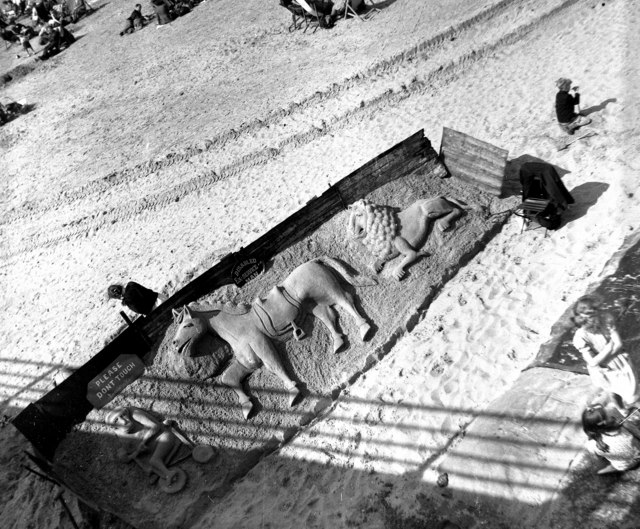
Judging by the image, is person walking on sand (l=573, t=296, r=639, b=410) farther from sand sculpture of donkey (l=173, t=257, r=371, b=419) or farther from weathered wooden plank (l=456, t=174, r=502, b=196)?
weathered wooden plank (l=456, t=174, r=502, b=196)

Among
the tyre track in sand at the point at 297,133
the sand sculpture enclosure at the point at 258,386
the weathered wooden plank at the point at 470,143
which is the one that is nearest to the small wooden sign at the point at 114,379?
the sand sculpture enclosure at the point at 258,386

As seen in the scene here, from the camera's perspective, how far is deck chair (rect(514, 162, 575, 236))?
711cm

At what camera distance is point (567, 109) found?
8398 millimetres

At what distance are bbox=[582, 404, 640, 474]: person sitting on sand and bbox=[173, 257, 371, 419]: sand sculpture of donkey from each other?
3.11 m

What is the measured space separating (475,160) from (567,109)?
2.04m

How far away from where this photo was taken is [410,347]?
6781mm

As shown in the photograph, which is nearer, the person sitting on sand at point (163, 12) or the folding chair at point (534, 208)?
the folding chair at point (534, 208)

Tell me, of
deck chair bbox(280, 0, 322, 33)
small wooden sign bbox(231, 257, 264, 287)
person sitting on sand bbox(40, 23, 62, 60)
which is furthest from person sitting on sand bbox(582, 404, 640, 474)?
person sitting on sand bbox(40, 23, 62, 60)

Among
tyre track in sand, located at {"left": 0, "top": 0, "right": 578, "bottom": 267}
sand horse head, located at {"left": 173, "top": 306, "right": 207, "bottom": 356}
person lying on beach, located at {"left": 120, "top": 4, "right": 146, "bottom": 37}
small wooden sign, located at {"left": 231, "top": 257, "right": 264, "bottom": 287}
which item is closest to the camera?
sand horse head, located at {"left": 173, "top": 306, "right": 207, "bottom": 356}

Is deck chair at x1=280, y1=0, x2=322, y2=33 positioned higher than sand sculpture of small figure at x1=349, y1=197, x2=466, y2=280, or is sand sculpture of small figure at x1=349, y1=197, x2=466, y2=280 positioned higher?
deck chair at x1=280, y1=0, x2=322, y2=33

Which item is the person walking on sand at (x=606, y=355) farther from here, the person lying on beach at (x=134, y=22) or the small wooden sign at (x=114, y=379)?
the person lying on beach at (x=134, y=22)

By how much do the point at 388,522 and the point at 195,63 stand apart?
51.8 feet

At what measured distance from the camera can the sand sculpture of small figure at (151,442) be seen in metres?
6.12

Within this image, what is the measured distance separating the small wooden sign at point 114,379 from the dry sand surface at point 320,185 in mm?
1397
